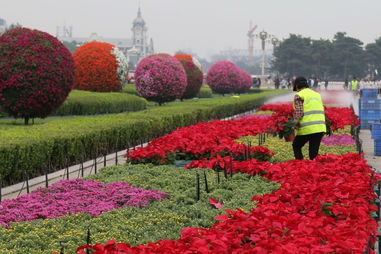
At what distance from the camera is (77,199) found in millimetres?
6719

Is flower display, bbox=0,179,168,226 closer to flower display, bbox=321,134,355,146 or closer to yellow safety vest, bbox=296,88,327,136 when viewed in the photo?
yellow safety vest, bbox=296,88,327,136

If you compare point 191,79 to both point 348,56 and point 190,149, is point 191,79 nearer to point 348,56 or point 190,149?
point 190,149

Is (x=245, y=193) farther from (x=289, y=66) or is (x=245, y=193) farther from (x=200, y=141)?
(x=289, y=66)

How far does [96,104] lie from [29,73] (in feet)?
21.7

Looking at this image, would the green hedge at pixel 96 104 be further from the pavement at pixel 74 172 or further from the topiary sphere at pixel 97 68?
the pavement at pixel 74 172

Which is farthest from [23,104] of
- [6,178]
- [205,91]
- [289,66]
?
[289,66]

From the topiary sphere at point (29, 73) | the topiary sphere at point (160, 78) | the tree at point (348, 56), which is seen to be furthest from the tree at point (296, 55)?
the topiary sphere at point (29, 73)

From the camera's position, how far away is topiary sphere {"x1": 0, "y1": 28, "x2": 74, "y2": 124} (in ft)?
53.5

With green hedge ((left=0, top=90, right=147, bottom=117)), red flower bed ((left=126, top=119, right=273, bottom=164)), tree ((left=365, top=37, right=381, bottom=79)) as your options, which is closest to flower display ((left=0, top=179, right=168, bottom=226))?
red flower bed ((left=126, top=119, right=273, bottom=164))

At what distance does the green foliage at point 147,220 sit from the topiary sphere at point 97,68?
2055 centimetres

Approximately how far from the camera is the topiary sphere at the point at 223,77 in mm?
45938

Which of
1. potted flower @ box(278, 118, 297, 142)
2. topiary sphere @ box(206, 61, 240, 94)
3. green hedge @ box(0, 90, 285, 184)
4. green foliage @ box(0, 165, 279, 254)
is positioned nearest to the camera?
green foliage @ box(0, 165, 279, 254)

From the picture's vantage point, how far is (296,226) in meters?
4.49

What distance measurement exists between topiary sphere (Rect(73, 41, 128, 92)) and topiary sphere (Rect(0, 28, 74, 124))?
10.7m
